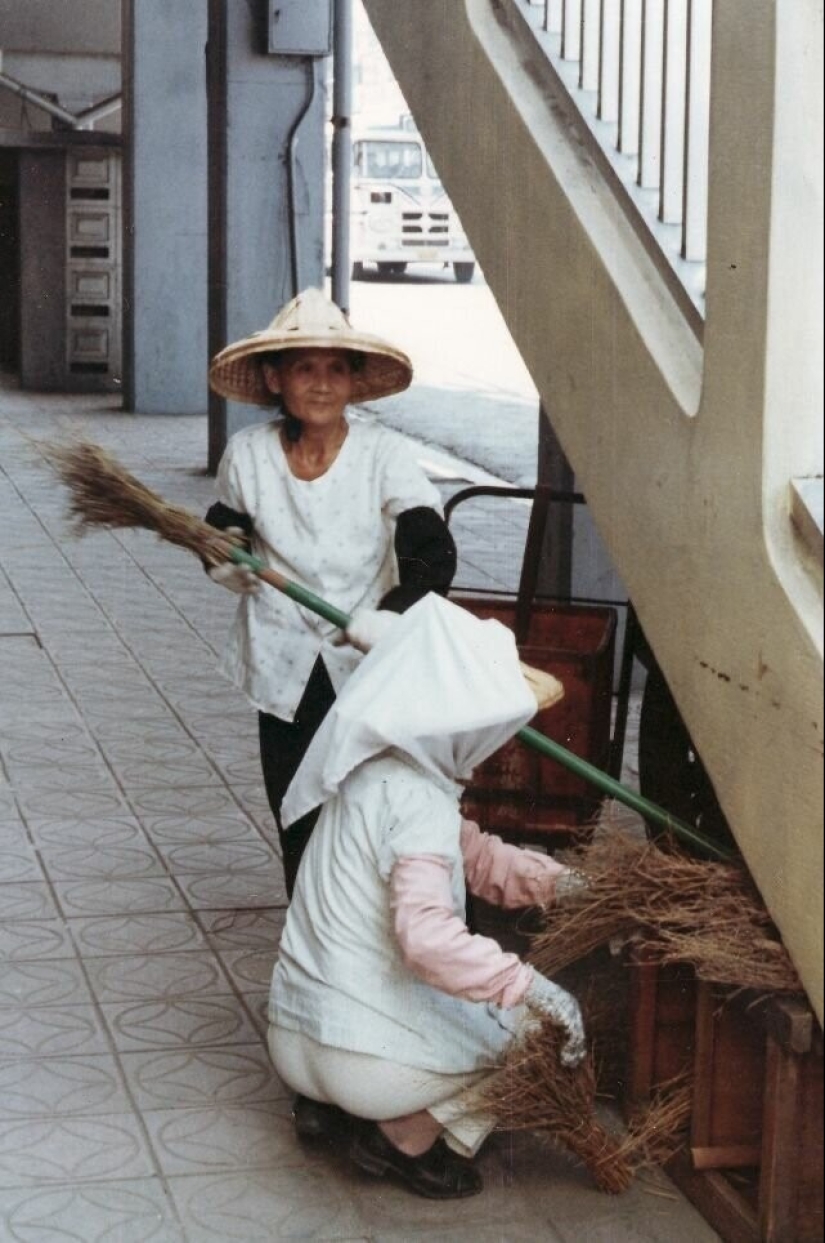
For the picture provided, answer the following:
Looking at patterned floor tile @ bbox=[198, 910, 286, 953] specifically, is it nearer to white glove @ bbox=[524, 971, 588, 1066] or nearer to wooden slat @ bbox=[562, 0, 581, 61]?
white glove @ bbox=[524, 971, 588, 1066]

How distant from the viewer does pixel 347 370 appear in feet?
14.4

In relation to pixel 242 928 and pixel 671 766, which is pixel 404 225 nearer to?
pixel 242 928

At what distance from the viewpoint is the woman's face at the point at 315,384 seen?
14.2 ft

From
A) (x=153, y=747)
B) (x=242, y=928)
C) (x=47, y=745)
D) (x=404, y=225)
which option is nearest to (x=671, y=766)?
(x=242, y=928)

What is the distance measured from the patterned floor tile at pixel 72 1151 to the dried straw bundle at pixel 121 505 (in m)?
1.19

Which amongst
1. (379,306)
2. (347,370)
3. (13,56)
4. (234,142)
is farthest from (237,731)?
(379,306)

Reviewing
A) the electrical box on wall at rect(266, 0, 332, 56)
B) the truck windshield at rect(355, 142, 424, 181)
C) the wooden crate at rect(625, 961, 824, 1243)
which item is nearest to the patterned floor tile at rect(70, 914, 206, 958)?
the wooden crate at rect(625, 961, 824, 1243)

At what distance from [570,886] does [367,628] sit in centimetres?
66

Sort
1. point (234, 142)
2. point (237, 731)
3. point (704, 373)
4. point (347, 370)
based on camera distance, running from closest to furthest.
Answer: point (704, 373), point (347, 370), point (237, 731), point (234, 142)

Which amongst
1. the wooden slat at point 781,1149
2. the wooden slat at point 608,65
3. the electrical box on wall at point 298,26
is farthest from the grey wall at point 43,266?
the wooden slat at point 781,1149

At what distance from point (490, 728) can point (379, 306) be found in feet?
73.7

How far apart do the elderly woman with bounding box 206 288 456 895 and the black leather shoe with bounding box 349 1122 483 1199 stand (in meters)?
0.99

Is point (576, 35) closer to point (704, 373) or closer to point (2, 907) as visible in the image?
point (704, 373)

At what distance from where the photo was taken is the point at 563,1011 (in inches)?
144
